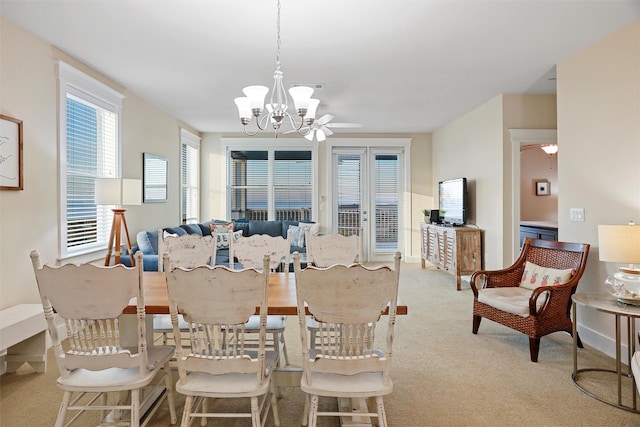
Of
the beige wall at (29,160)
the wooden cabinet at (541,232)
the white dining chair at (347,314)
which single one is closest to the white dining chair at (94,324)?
the white dining chair at (347,314)

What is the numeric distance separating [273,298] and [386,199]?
5.87 meters

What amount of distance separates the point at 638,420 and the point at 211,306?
2465 millimetres

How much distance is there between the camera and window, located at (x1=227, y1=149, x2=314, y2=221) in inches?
298

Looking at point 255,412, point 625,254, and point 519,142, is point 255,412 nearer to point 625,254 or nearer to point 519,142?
point 625,254

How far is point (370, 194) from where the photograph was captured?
7613 millimetres

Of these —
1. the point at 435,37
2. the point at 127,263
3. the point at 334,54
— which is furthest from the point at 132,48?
the point at 435,37

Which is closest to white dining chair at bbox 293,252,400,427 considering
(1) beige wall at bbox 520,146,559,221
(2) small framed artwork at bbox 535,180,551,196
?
(1) beige wall at bbox 520,146,559,221

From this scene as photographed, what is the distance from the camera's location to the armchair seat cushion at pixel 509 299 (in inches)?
121

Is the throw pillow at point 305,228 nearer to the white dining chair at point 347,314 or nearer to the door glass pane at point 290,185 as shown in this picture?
the door glass pane at point 290,185

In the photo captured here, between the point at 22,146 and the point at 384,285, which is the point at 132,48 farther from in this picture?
the point at 384,285

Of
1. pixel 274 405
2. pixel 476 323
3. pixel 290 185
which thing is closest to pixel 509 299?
pixel 476 323

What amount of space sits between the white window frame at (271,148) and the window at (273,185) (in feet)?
0.16

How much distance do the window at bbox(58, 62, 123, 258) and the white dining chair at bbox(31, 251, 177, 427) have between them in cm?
197

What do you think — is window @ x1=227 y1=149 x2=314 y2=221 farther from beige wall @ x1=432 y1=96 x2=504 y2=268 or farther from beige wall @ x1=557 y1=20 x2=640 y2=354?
beige wall @ x1=557 y1=20 x2=640 y2=354
